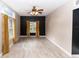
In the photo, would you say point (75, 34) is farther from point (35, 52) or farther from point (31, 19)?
point (31, 19)

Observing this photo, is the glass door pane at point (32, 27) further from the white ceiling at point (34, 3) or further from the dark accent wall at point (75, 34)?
the dark accent wall at point (75, 34)

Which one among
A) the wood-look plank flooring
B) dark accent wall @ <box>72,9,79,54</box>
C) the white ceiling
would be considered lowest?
the wood-look plank flooring

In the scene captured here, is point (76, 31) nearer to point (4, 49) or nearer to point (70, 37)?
point (70, 37)

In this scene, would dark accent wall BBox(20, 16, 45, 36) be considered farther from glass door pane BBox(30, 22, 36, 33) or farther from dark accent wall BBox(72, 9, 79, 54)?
dark accent wall BBox(72, 9, 79, 54)

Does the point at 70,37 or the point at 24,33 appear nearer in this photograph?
the point at 70,37

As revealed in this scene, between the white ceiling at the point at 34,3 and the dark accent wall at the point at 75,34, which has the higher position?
the white ceiling at the point at 34,3

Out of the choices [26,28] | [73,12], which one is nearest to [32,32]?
[26,28]

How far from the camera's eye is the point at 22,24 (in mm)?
16047

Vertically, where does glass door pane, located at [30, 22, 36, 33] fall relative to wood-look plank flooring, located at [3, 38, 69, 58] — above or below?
above

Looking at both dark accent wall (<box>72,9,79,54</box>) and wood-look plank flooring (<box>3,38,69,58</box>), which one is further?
wood-look plank flooring (<box>3,38,69,58</box>)

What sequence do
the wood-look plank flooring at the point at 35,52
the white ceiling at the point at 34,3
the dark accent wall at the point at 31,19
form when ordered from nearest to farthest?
1. the wood-look plank flooring at the point at 35,52
2. the white ceiling at the point at 34,3
3. the dark accent wall at the point at 31,19

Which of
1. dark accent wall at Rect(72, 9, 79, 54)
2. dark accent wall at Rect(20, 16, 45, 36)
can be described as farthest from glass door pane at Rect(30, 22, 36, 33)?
dark accent wall at Rect(72, 9, 79, 54)

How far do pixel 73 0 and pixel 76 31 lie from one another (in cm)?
134

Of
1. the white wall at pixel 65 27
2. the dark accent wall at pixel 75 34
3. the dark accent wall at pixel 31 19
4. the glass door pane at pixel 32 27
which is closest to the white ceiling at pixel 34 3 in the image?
the white wall at pixel 65 27
